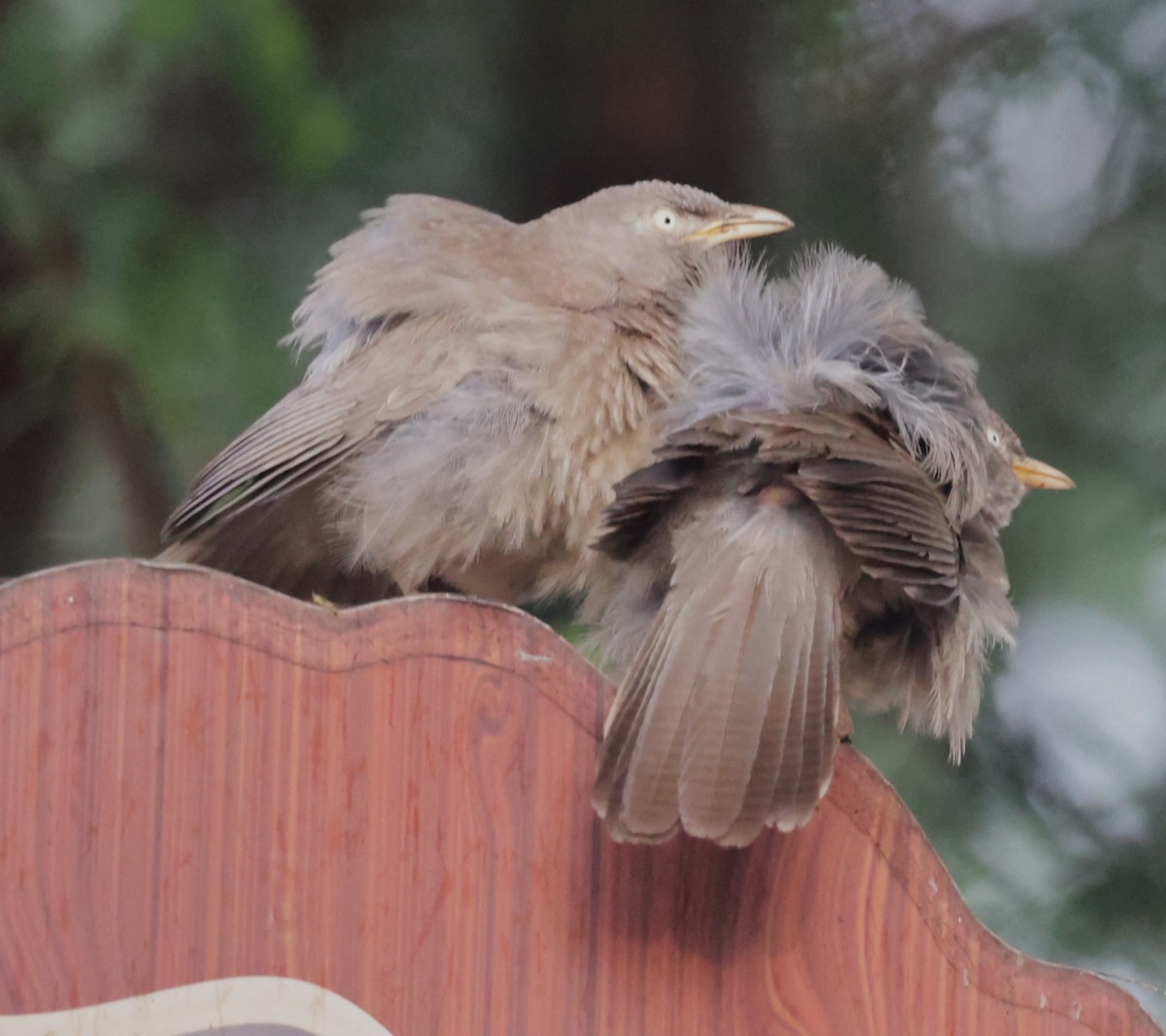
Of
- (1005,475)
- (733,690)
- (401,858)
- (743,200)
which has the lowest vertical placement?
(401,858)

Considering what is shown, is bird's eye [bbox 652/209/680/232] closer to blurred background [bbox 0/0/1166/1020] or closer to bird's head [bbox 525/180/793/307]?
bird's head [bbox 525/180/793/307]

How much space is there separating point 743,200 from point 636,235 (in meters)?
0.44

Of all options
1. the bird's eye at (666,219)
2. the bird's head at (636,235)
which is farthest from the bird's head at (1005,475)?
the bird's eye at (666,219)

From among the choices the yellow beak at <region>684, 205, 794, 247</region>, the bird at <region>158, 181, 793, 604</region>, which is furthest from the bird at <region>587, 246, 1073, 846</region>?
the yellow beak at <region>684, 205, 794, 247</region>

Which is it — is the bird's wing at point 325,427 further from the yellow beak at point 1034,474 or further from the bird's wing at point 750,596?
the yellow beak at point 1034,474

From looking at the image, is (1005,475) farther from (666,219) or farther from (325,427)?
(325,427)

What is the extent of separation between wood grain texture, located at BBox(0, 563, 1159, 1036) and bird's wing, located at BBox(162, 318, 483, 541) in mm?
498

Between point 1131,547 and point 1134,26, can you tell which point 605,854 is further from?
point 1134,26

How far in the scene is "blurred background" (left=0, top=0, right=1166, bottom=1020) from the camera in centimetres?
211

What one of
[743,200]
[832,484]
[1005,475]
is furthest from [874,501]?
[743,200]

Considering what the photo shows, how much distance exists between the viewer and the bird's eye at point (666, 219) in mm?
1882

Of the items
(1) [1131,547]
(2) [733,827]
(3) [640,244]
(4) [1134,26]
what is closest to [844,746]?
(2) [733,827]

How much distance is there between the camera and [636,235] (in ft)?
6.12

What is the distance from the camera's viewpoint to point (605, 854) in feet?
3.79
